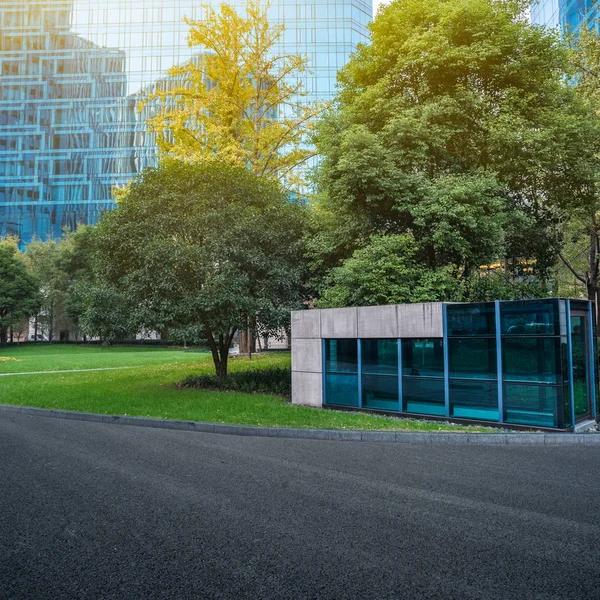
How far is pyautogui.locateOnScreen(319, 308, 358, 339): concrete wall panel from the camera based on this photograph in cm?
1399

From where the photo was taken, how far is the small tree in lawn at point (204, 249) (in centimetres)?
1589

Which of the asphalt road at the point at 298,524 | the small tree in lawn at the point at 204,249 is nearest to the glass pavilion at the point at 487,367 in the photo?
the asphalt road at the point at 298,524

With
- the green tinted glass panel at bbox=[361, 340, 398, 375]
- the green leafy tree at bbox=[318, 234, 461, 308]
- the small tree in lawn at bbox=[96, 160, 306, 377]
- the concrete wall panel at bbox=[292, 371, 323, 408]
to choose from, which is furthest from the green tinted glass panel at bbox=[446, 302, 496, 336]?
A: the small tree in lawn at bbox=[96, 160, 306, 377]

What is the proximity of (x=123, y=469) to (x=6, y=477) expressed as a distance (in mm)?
1431

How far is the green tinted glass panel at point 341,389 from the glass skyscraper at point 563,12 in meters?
31.9

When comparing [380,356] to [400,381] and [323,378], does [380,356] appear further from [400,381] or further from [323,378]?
[323,378]

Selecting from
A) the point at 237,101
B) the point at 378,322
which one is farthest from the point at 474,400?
the point at 237,101

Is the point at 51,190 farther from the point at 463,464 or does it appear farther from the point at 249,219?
the point at 463,464

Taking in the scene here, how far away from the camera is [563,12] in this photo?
139ft

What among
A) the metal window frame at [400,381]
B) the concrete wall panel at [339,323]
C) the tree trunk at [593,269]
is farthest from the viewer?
the tree trunk at [593,269]

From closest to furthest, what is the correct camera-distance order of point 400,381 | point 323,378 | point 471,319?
point 471,319 < point 400,381 < point 323,378

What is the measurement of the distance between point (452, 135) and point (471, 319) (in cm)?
815

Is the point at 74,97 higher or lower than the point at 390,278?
higher

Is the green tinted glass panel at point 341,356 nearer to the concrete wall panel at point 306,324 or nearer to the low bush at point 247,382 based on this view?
the concrete wall panel at point 306,324
